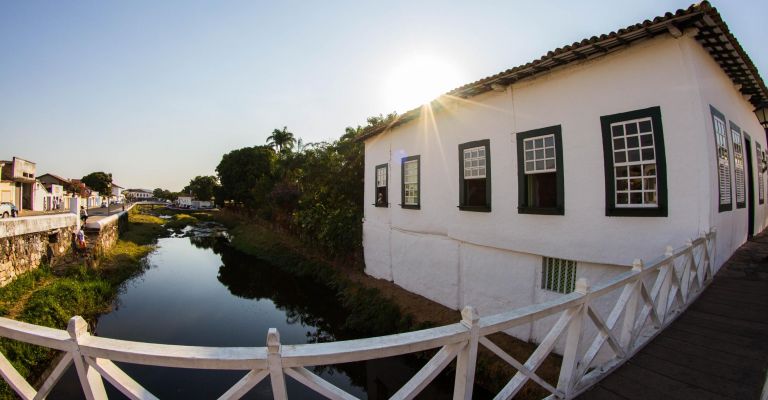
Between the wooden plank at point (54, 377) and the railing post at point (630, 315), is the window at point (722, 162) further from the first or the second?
the wooden plank at point (54, 377)

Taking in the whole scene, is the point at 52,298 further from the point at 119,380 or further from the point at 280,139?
the point at 280,139

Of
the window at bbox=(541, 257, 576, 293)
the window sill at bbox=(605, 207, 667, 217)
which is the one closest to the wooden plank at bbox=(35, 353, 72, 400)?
the window sill at bbox=(605, 207, 667, 217)

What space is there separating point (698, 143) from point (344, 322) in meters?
10.7

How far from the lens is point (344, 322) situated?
468 inches

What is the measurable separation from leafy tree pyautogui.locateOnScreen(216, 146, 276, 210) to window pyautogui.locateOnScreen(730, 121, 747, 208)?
38.0 m

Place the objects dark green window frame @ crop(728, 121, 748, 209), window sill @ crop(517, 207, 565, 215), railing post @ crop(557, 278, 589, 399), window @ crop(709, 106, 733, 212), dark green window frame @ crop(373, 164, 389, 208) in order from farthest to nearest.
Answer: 1. dark green window frame @ crop(373, 164, 389, 208)
2. dark green window frame @ crop(728, 121, 748, 209)
3. window sill @ crop(517, 207, 565, 215)
4. window @ crop(709, 106, 733, 212)
5. railing post @ crop(557, 278, 589, 399)

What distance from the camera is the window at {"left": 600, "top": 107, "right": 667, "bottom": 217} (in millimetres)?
5672

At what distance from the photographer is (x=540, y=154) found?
7.27 m

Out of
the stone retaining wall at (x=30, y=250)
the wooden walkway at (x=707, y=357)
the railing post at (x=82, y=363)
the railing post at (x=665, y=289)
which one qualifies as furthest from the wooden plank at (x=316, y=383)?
the stone retaining wall at (x=30, y=250)

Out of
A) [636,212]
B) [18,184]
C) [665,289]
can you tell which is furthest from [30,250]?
[18,184]

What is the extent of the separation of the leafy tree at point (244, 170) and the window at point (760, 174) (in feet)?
125

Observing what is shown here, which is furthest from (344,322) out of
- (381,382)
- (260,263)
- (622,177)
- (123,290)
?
(260,263)

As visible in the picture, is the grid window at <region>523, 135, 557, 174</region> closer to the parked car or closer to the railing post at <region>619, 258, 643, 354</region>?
the railing post at <region>619, 258, 643, 354</region>

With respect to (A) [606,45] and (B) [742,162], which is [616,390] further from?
(B) [742,162]
